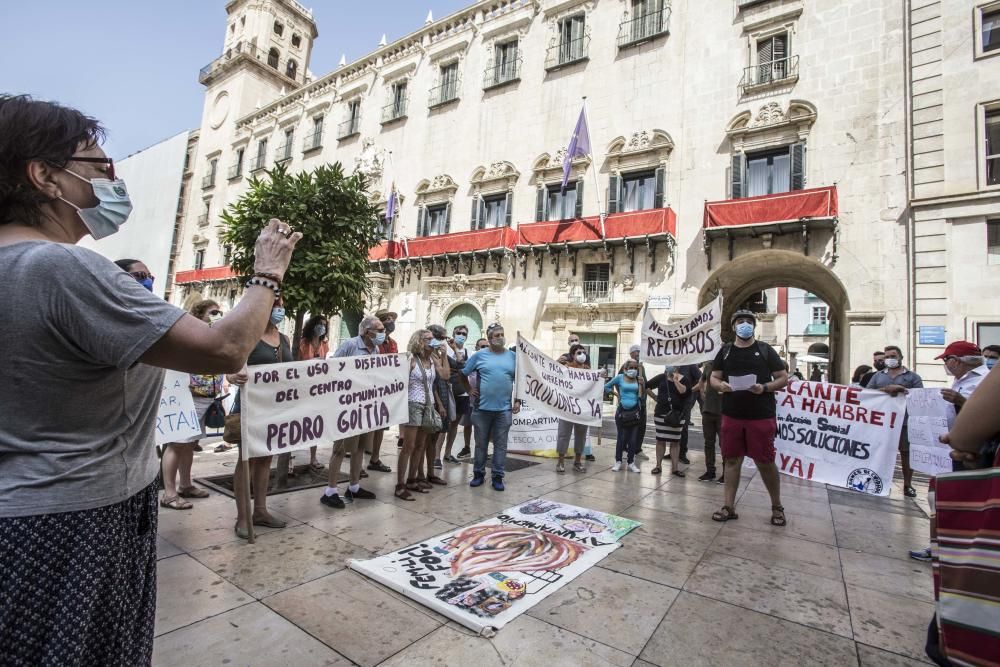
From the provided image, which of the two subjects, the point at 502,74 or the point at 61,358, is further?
the point at 502,74

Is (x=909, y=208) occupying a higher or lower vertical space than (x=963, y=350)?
higher

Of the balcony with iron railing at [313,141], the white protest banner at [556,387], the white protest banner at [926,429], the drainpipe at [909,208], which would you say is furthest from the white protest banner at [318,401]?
the balcony with iron railing at [313,141]

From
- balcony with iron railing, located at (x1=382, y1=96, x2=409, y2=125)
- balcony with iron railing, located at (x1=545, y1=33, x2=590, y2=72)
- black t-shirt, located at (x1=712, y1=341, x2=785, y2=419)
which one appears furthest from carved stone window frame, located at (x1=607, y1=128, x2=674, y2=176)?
black t-shirt, located at (x1=712, y1=341, x2=785, y2=419)

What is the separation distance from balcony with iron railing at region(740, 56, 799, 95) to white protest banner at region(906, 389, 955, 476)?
39.3 feet

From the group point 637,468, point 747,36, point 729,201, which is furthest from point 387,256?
point 637,468

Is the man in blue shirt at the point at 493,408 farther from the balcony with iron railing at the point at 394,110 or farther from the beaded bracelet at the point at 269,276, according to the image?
the balcony with iron railing at the point at 394,110

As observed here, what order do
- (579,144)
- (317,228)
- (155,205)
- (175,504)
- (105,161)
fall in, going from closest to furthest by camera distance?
1. (105,161)
2. (175,504)
3. (155,205)
4. (317,228)
5. (579,144)

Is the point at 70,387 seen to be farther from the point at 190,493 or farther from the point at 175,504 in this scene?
the point at 190,493

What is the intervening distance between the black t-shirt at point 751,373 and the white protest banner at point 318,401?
3507 mm

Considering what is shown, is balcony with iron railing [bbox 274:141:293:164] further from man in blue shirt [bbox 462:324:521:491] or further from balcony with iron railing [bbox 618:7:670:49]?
man in blue shirt [bbox 462:324:521:491]

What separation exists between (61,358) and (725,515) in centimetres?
533

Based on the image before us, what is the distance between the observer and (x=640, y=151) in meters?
16.1

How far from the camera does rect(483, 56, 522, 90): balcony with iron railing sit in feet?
64.2

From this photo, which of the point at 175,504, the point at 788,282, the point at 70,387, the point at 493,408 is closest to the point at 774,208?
the point at 788,282
